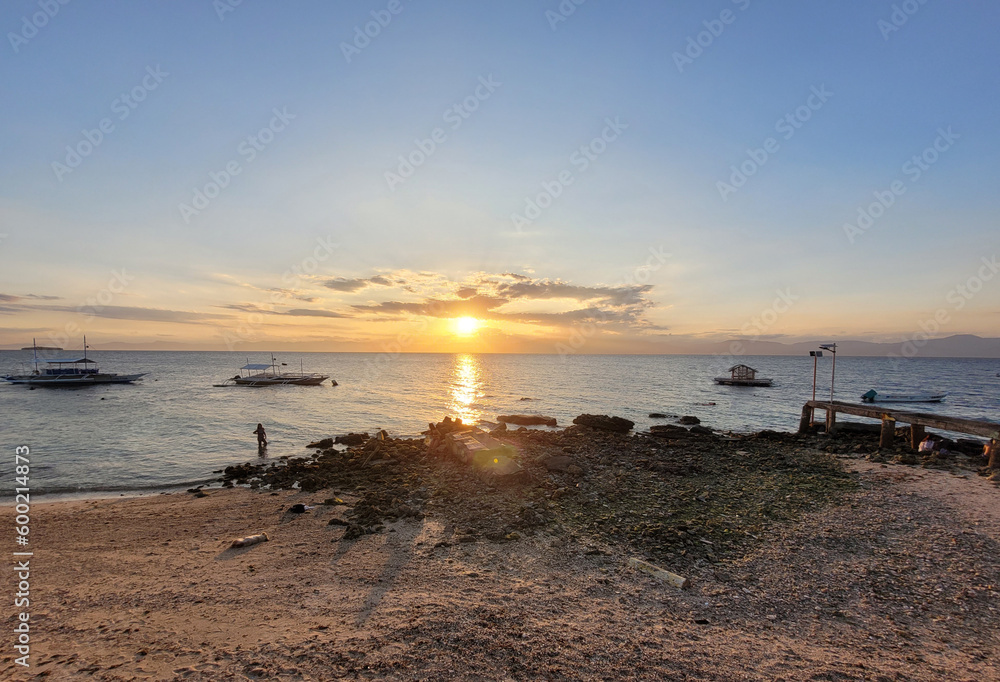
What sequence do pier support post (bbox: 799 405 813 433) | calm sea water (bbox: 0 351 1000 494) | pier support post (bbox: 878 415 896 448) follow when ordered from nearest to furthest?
calm sea water (bbox: 0 351 1000 494)
pier support post (bbox: 878 415 896 448)
pier support post (bbox: 799 405 813 433)

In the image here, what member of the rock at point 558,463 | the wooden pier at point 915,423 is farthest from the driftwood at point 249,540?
the wooden pier at point 915,423

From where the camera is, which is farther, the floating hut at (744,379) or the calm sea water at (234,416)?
the floating hut at (744,379)

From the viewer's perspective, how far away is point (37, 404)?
174ft

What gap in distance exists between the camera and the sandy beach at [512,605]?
712 centimetres

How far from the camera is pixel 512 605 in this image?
8891 millimetres

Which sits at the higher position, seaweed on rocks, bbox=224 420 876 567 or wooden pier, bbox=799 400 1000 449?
A: wooden pier, bbox=799 400 1000 449

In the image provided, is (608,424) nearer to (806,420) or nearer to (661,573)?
(806,420)

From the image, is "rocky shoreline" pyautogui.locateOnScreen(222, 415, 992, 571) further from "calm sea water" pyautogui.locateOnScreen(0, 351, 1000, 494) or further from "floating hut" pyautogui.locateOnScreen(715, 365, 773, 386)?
"floating hut" pyautogui.locateOnScreen(715, 365, 773, 386)

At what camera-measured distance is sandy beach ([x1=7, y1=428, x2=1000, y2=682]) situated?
7.12m

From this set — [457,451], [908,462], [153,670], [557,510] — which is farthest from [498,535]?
[908,462]

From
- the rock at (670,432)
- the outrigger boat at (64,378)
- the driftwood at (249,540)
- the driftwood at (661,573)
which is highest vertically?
the driftwood at (661,573)

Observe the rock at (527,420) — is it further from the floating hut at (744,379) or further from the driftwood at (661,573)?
the floating hut at (744,379)

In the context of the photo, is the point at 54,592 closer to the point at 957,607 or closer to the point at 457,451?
the point at 457,451

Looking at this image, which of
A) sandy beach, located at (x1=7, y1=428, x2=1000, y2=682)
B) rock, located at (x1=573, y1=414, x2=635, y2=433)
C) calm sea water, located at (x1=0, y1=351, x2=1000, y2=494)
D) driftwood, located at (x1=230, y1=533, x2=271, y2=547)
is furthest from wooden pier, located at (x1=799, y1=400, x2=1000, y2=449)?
driftwood, located at (x1=230, y1=533, x2=271, y2=547)
